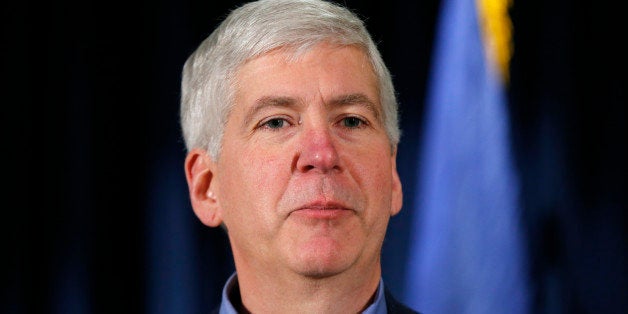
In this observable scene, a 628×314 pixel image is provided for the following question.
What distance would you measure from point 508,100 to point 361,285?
3.96 ft

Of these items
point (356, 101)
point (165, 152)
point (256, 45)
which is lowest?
point (165, 152)

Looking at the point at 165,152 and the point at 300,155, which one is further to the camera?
the point at 165,152

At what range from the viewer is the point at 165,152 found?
8.79 feet

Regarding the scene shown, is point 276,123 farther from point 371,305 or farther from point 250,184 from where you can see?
point 371,305

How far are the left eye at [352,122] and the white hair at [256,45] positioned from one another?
3.8 inches

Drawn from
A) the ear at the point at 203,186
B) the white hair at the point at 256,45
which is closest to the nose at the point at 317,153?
the white hair at the point at 256,45

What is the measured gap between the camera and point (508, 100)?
2.75 meters

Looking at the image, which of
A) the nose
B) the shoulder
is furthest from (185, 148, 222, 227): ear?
the shoulder

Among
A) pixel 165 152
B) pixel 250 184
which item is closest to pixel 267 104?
pixel 250 184

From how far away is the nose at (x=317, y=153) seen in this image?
1629 mm

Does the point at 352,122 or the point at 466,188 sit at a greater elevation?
the point at 352,122

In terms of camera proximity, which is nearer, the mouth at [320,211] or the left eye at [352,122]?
the mouth at [320,211]

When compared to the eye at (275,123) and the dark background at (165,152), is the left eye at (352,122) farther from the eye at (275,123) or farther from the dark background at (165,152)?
the dark background at (165,152)

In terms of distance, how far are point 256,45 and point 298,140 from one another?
8.7 inches
